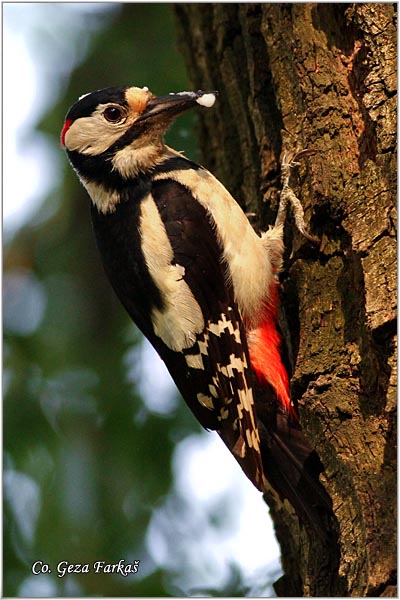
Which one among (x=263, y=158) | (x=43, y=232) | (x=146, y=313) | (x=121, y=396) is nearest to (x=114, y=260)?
(x=146, y=313)

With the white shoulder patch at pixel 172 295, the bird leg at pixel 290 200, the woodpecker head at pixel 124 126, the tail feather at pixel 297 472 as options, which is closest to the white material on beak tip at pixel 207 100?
the woodpecker head at pixel 124 126

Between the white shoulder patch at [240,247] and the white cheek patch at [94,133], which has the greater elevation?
the white cheek patch at [94,133]

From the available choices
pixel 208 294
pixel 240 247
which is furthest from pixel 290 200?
pixel 208 294

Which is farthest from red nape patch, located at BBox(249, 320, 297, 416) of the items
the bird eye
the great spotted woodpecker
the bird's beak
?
the bird eye

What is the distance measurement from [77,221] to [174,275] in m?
1.88

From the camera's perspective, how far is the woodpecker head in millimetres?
3553

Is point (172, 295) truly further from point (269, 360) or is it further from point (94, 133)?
point (94, 133)

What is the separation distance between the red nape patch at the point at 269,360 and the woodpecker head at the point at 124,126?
2.90ft

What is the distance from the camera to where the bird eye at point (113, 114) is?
3.60m

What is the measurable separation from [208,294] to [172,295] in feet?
0.49

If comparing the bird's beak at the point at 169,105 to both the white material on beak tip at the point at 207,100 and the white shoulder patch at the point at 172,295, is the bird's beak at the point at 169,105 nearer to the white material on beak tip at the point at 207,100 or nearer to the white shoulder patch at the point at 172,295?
the white material on beak tip at the point at 207,100

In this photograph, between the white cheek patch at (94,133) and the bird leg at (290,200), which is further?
the white cheek patch at (94,133)

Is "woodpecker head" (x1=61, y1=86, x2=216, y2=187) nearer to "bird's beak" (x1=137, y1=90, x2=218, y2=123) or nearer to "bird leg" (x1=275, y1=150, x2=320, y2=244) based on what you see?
"bird's beak" (x1=137, y1=90, x2=218, y2=123)

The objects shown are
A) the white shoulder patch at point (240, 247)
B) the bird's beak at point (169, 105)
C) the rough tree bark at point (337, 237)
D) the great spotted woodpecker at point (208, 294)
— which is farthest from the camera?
the bird's beak at point (169, 105)
